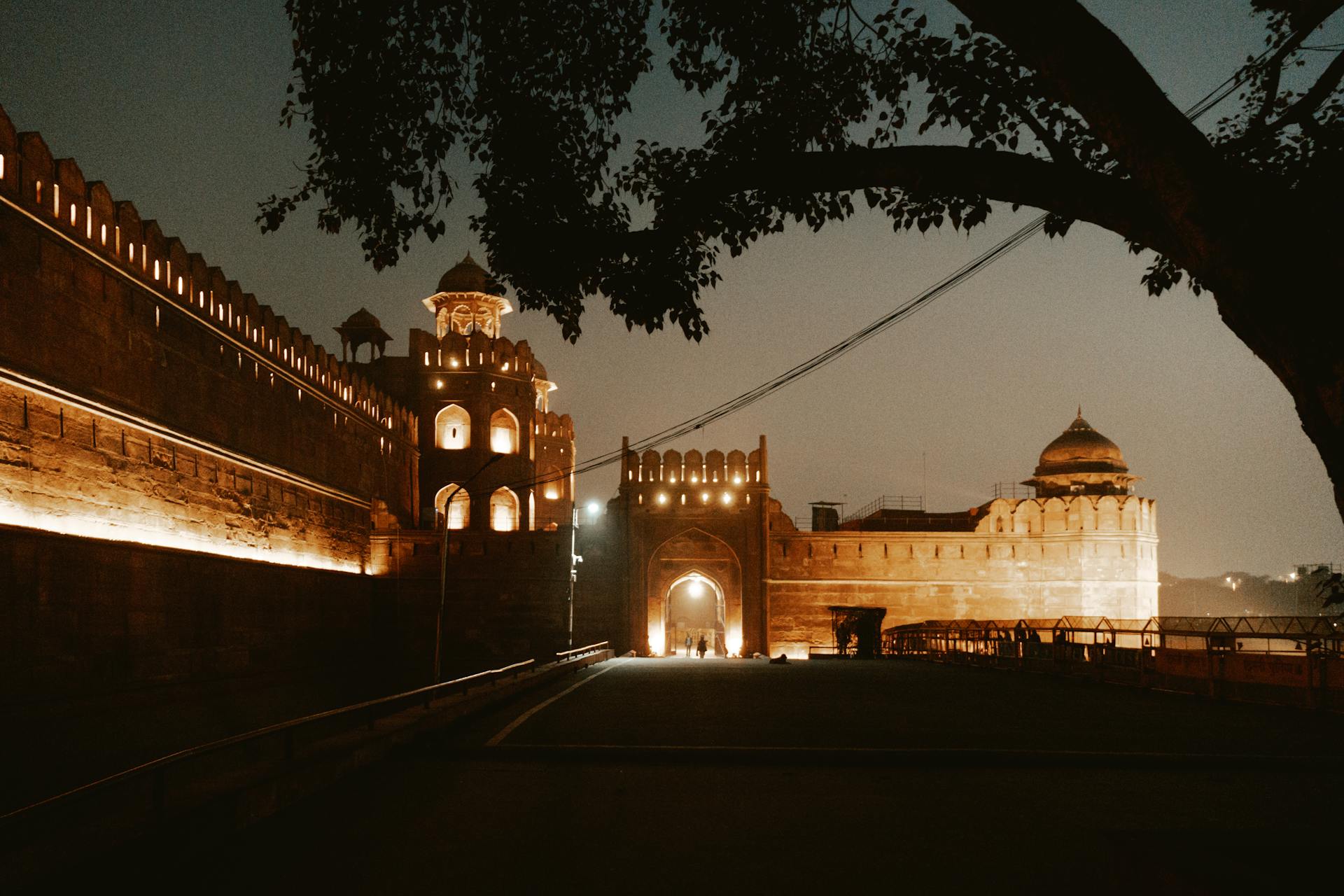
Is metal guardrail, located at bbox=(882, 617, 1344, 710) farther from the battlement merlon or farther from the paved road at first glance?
the battlement merlon

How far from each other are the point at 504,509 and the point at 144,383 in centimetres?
2126

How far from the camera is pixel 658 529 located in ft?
133

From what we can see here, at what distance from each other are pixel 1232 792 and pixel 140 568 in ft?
59.5

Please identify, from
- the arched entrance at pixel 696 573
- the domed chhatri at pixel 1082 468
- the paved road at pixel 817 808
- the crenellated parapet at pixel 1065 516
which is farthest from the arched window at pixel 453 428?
the paved road at pixel 817 808

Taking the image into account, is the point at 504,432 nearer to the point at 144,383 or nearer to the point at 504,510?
the point at 504,510

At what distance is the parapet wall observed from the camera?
17484 millimetres

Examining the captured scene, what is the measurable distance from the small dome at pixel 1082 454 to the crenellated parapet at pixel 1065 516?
570cm

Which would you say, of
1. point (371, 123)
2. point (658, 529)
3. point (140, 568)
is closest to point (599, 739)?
point (371, 123)

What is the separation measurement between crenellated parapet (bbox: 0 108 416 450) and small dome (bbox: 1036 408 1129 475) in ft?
94.3

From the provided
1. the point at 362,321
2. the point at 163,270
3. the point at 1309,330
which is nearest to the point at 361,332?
the point at 362,321

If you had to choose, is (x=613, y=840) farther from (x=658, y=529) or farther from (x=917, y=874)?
(x=658, y=529)

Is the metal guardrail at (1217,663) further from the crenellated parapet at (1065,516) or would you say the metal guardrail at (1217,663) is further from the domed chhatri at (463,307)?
the domed chhatri at (463,307)

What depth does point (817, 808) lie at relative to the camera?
5852mm

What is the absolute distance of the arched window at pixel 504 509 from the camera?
41625 mm
